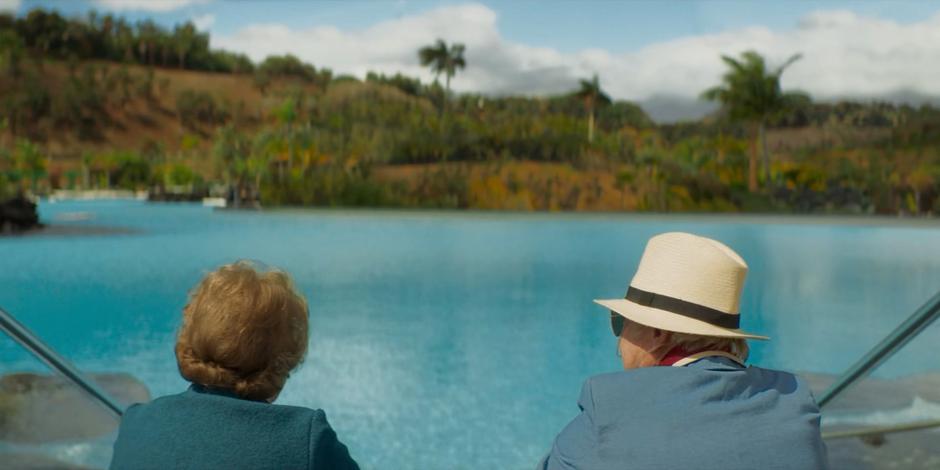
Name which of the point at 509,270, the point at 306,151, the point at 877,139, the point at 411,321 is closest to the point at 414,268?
the point at 509,270

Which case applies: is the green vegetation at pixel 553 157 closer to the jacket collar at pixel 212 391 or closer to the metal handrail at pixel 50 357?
the metal handrail at pixel 50 357

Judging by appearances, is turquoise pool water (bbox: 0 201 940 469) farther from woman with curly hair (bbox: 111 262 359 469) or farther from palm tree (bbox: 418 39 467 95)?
palm tree (bbox: 418 39 467 95)

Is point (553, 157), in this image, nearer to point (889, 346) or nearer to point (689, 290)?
point (889, 346)

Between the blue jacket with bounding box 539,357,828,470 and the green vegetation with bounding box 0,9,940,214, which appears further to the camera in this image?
the green vegetation with bounding box 0,9,940,214

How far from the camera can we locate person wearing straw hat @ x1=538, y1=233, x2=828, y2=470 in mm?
1007

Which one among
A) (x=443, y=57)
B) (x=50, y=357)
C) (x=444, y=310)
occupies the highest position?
(x=443, y=57)

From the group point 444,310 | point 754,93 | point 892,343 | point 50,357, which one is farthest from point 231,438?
point 754,93

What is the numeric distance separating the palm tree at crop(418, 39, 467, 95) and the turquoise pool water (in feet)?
79.9

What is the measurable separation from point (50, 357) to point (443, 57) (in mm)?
39866

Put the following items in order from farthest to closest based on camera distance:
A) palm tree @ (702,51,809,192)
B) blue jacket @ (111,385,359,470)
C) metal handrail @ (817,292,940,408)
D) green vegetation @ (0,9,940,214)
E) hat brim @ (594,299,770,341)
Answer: palm tree @ (702,51,809,192) < green vegetation @ (0,9,940,214) < metal handrail @ (817,292,940,408) < hat brim @ (594,299,770,341) < blue jacket @ (111,385,359,470)

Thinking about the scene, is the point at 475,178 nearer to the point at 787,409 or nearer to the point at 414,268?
the point at 414,268

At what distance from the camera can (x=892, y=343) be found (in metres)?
1.62

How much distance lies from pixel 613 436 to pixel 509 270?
33.8 ft

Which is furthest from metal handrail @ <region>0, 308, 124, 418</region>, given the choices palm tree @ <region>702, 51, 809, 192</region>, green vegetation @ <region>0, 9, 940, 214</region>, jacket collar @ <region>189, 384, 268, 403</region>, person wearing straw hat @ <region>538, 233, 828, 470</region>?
palm tree @ <region>702, 51, 809, 192</region>
